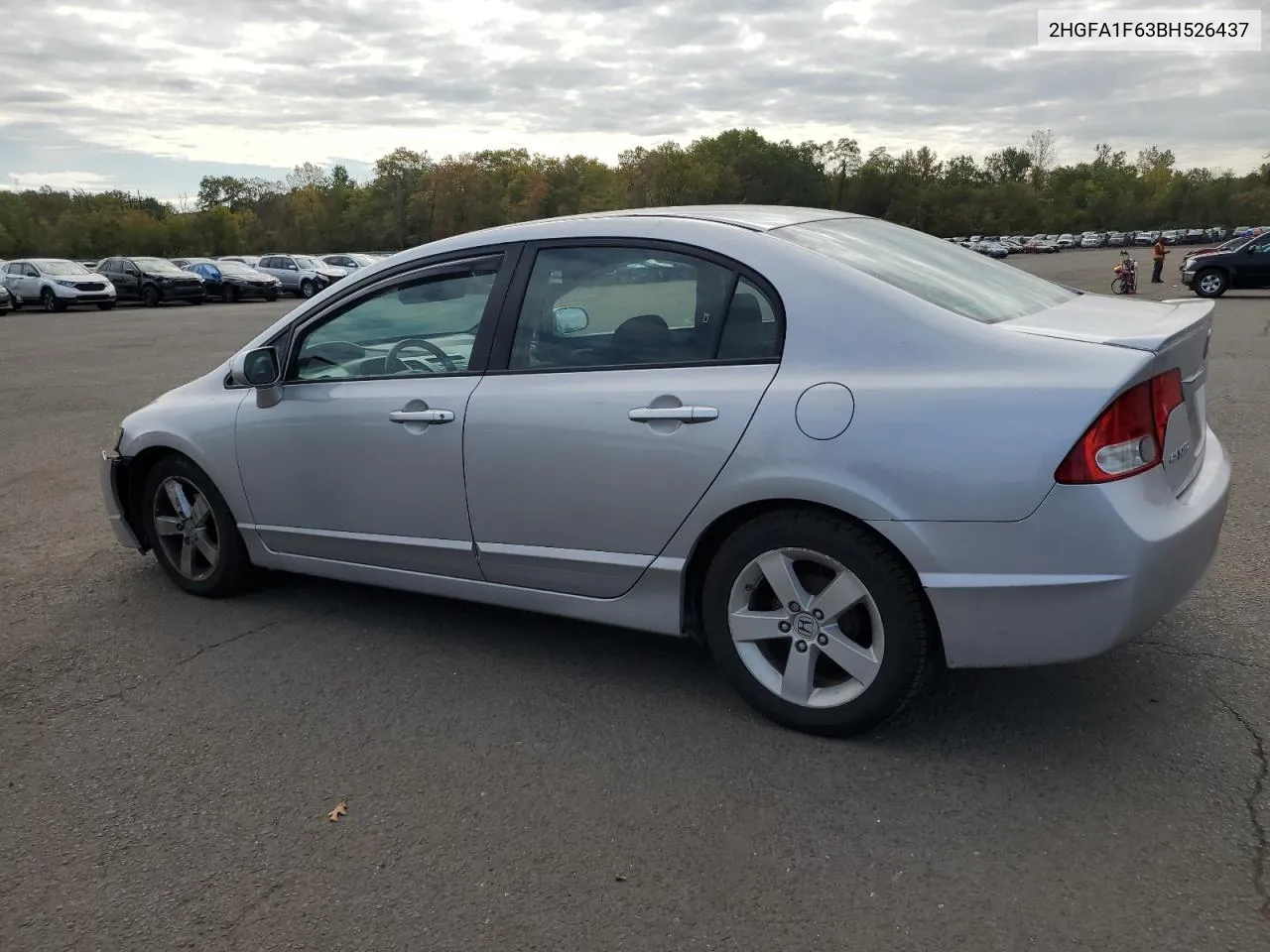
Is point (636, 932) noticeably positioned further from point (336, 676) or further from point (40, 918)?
point (336, 676)

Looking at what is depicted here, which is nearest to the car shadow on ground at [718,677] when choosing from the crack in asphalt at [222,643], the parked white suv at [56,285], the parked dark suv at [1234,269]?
the crack in asphalt at [222,643]

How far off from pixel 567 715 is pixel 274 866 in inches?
42.6

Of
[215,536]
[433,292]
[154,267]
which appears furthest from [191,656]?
[154,267]


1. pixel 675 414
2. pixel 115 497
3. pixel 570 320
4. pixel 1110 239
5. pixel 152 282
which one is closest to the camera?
pixel 675 414

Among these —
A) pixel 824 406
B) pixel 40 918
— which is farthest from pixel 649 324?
pixel 40 918

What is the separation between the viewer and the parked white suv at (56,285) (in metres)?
31.2

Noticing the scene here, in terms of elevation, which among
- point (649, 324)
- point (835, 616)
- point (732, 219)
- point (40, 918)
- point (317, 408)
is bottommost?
point (40, 918)

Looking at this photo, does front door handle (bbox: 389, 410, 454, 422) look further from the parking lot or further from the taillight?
the taillight

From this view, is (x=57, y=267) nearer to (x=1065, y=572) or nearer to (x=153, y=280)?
(x=153, y=280)

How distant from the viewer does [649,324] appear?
353 centimetres

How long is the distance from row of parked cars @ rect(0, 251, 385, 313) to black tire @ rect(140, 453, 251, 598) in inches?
1127

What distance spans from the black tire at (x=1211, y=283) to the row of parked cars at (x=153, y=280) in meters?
23.6

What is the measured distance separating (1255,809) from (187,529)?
427cm

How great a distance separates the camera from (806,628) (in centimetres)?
316
